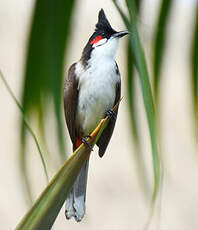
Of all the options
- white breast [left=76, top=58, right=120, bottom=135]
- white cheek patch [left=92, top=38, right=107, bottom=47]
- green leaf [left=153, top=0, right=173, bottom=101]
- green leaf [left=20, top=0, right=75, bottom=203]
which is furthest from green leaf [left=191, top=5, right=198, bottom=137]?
white breast [left=76, top=58, right=120, bottom=135]

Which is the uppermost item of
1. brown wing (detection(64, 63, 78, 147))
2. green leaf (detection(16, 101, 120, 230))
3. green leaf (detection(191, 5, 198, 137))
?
green leaf (detection(191, 5, 198, 137))

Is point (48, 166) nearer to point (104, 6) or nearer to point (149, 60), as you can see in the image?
point (149, 60)

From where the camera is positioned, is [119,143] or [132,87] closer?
[132,87]

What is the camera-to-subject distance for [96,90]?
136 centimetres

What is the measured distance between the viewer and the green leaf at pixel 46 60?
510mm

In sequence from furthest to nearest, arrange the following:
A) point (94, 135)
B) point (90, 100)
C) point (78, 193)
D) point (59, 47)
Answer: point (90, 100) < point (78, 193) < point (94, 135) < point (59, 47)

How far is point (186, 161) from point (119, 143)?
3.67 ft

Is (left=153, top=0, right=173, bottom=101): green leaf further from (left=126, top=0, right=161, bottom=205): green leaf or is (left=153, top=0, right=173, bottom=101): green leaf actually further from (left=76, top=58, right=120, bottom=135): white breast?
(left=76, top=58, right=120, bottom=135): white breast

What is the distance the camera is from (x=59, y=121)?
1.74 feet

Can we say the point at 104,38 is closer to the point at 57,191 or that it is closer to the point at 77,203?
the point at 77,203

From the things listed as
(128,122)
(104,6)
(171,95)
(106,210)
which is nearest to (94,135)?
(128,122)

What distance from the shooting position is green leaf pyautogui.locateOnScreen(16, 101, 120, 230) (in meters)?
0.62

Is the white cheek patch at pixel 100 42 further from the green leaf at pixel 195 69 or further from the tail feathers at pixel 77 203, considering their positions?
the green leaf at pixel 195 69

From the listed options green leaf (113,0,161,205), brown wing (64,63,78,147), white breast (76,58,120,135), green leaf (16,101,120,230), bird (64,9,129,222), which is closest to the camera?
green leaf (113,0,161,205)
